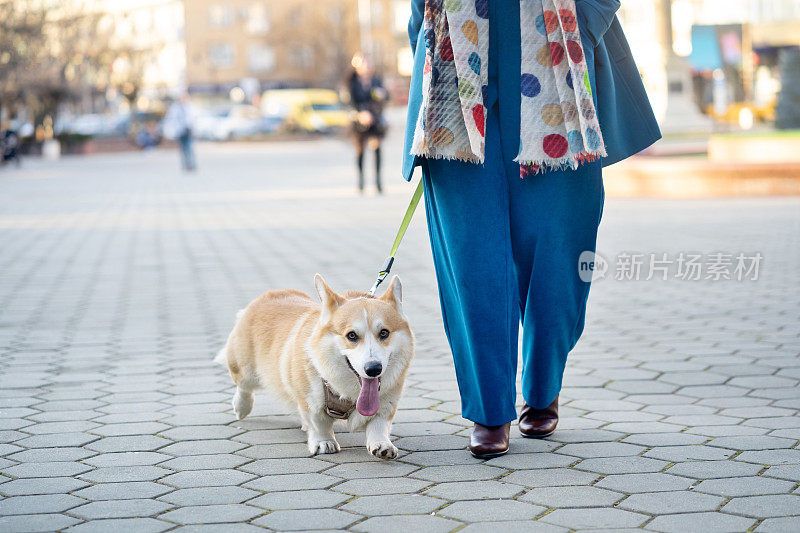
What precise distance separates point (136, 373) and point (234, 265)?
424 centimetres

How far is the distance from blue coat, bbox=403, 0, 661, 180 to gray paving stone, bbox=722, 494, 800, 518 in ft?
4.04

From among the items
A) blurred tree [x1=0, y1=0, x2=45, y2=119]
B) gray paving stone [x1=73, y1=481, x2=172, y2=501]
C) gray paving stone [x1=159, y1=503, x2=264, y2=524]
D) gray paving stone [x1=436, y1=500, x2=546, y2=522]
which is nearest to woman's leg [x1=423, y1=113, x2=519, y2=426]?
gray paving stone [x1=436, y1=500, x2=546, y2=522]

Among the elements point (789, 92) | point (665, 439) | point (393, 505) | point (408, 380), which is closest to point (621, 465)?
point (665, 439)

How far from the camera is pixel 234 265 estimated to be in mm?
9578

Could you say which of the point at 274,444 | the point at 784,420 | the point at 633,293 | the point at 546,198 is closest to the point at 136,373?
the point at 274,444

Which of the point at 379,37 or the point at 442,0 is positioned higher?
the point at 379,37

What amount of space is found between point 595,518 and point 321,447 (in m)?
1.14

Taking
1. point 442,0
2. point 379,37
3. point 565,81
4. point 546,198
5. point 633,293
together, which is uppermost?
point 379,37

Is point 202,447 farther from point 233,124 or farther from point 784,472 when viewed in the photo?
point 233,124

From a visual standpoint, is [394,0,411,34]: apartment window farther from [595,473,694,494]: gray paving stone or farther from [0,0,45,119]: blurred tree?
[595,473,694,494]: gray paving stone

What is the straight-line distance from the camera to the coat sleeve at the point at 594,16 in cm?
366

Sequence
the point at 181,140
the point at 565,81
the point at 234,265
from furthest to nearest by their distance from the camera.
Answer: the point at 181,140
the point at 234,265
the point at 565,81

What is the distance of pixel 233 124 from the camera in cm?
4981

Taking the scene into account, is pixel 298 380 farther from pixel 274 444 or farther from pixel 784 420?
pixel 784 420
